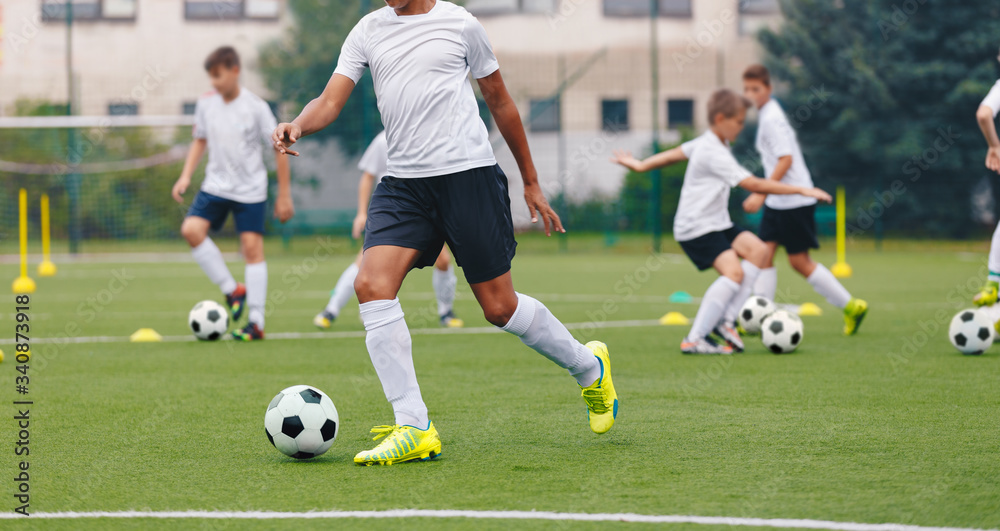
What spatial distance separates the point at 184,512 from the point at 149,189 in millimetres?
21072

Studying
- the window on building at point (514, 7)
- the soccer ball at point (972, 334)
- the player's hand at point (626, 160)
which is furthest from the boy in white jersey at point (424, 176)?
the window on building at point (514, 7)

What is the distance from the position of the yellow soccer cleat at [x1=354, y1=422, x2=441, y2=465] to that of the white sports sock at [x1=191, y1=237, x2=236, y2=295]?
5.09m

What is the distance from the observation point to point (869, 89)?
83.6 ft

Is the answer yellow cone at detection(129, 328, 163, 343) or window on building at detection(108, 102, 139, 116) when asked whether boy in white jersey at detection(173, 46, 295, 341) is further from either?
window on building at detection(108, 102, 139, 116)

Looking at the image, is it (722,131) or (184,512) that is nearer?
(184,512)

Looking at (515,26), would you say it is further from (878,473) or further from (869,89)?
(878,473)

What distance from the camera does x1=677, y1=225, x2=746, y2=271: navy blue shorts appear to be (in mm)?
7559

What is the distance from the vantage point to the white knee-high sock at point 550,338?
4.30 meters

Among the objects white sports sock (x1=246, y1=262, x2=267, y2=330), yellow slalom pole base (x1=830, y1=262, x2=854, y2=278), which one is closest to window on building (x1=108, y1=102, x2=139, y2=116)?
yellow slalom pole base (x1=830, y1=262, x2=854, y2=278)

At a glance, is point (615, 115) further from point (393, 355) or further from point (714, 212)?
point (393, 355)

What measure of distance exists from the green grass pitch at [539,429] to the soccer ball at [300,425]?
7 centimetres

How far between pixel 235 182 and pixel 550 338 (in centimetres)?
508

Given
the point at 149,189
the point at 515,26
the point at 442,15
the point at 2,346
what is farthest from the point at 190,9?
the point at 442,15

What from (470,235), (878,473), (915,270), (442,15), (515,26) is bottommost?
(915,270)
